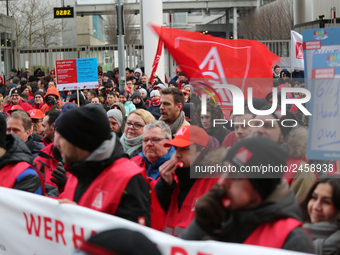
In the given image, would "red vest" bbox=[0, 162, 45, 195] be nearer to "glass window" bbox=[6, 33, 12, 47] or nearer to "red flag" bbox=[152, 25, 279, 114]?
"red flag" bbox=[152, 25, 279, 114]

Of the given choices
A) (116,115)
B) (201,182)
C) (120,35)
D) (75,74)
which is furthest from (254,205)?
(120,35)

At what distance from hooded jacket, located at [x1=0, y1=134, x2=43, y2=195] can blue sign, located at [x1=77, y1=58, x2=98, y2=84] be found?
632 cm

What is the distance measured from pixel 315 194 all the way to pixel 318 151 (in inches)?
14.6

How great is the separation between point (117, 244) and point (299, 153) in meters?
2.15

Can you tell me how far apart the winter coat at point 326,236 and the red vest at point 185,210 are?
795 mm

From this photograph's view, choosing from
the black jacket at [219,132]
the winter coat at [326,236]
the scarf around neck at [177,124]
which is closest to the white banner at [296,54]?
the scarf around neck at [177,124]

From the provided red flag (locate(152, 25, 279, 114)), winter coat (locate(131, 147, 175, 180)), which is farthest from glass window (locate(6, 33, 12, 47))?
winter coat (locate(131, 147, 175, 180))

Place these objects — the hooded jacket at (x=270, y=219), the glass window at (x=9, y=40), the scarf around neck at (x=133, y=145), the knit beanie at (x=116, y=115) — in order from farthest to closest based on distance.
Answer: the glass window at (x=9, y=40) → the knit beanie at (x=116, y=115) → the scarf around neck at (x=133, y=145) → the hooded jacket at (x=270, y=219)

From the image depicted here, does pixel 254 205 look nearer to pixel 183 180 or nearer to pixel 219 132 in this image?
pixel 183 180

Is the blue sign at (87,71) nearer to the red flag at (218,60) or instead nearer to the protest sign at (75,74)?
the protest sign at (75,74)

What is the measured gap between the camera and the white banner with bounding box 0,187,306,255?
2.20 metres

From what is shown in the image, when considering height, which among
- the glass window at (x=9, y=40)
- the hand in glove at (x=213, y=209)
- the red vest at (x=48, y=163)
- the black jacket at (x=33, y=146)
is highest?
the glass window at (x=9, y=40)

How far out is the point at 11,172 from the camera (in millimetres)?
3318

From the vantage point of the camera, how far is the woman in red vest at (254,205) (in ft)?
6.68
